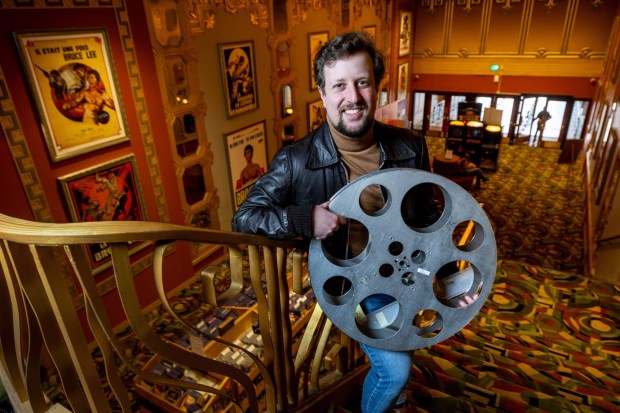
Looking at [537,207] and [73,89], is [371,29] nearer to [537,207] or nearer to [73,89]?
[537,207]

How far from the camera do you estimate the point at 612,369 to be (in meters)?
3.33

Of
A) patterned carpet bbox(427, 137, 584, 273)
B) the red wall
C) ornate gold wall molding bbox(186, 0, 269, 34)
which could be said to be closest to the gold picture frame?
ornate gold wall molding bbox(186, 0, 269, 34)

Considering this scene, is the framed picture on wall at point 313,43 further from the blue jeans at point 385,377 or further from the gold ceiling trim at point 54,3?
the blue jeans at point 385,377

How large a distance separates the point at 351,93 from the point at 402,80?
1151cm

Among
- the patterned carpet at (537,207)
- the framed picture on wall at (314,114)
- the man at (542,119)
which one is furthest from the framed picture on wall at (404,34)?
the framed picture on wall at (314,114)

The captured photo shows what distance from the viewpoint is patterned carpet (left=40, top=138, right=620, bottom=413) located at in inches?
99.5

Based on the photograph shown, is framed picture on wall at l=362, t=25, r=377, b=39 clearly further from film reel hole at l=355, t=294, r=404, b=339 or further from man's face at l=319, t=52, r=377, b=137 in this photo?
film reel hole at l=355, t=294, r=404, b=339

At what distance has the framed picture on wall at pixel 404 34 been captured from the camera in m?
11.5

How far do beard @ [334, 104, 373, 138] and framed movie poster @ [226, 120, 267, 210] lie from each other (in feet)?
14.0

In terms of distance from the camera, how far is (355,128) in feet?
5.59

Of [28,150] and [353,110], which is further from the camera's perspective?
[28,150]

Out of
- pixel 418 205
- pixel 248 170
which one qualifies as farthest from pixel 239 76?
pixel 418 205

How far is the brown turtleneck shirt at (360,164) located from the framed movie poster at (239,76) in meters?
4.19

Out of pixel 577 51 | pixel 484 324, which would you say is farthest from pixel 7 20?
pixel 577 51
